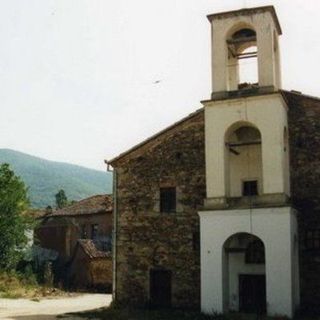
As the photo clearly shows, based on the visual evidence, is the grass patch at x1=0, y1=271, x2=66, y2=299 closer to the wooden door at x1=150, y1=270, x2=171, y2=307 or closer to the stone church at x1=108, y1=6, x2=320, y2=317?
the stone church at x1=108, y1=6, x2=320, y2=317

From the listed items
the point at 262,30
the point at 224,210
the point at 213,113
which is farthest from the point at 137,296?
the point at 262,30

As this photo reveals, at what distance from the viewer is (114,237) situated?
23.0 meters

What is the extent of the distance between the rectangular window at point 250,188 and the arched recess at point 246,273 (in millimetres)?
1714

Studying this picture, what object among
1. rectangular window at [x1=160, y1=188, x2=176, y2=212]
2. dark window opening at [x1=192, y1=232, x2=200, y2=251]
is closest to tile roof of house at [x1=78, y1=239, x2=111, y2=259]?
rectangular window at [x1=160, y1=188, x2=176, y2=212]

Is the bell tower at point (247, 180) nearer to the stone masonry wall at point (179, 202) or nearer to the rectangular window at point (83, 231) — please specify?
the stone masonry wall at point (179, 202)

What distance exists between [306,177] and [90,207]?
26138mm

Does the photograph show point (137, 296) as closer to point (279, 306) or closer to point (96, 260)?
point (279, 306)

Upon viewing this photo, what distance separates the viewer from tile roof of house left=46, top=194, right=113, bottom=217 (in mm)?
42344

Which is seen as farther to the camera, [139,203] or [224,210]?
[139,203]

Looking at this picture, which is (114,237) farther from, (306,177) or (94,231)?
(94,231)

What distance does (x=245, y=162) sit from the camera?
2142 centimetres

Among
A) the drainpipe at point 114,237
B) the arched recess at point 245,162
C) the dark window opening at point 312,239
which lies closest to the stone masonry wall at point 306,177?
the dark window opening at point 312,239

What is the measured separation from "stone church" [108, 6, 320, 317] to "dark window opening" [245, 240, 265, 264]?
40 mm

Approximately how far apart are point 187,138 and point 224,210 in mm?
Answer: 4458
